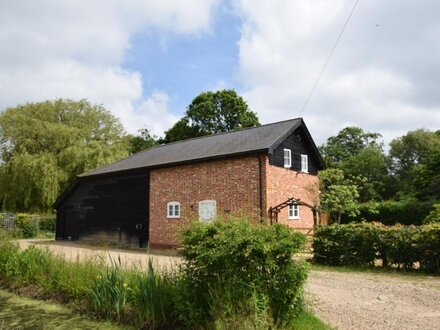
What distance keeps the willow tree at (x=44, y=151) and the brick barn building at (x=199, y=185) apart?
8450 mm

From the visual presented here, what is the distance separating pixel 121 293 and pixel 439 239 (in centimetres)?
903

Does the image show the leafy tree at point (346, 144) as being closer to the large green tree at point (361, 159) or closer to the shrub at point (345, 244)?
the large green tree at point (361, 159)

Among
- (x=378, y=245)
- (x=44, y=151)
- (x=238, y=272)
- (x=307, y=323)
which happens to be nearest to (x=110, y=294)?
(x=238, y=272)

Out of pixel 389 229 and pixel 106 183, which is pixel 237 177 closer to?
pixel 389 229

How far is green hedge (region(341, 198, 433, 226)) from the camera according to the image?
72.7 feet

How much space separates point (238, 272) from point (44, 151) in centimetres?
3155

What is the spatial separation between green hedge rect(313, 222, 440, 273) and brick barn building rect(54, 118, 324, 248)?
295cm

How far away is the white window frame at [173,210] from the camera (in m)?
17.6

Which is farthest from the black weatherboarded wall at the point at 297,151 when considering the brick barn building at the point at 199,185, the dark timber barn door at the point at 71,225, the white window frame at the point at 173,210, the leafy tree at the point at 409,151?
the leafy tree at the point at 409,151

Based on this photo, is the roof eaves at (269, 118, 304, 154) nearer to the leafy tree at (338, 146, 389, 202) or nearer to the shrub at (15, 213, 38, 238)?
the shrub at (15, 213, 38, 238)

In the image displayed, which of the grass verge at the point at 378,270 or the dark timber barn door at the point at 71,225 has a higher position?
the dark timber barn door at the point at 71,225

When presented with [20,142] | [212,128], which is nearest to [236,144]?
[20,142]

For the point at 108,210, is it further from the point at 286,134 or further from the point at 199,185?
the point at 286,134

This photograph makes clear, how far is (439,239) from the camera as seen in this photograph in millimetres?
10492
